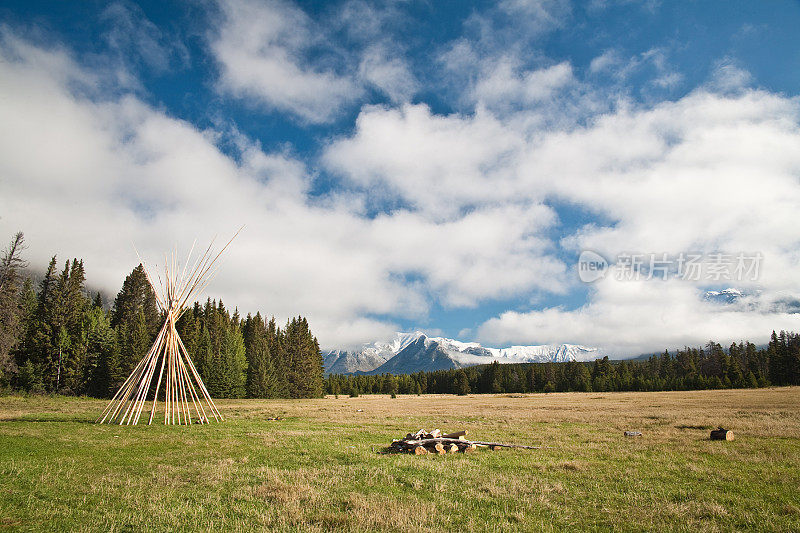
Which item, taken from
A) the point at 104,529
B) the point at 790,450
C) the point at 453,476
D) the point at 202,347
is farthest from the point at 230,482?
the point at 202,347

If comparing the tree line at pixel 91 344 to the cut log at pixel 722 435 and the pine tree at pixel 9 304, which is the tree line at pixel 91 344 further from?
the cut log at pixel 722 435

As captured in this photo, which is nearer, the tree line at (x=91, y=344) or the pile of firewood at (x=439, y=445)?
the pile of firewood at (x=439, y=445)

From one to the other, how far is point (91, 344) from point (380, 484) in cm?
5962

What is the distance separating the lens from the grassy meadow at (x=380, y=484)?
24.0 ft

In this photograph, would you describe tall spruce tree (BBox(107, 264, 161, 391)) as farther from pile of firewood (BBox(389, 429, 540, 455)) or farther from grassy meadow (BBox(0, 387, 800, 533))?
pile of firewood (BBox(389, 429, 540, 455))

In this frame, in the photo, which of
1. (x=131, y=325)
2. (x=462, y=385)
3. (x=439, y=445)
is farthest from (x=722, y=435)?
(x=462, y=385)

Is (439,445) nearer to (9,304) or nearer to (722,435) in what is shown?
(722,435)

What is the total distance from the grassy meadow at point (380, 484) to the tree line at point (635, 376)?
308 ft

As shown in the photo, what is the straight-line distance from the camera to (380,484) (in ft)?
32.9

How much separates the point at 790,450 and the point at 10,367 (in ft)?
179

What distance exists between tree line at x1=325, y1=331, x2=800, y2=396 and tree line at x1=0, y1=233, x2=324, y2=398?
4465 cm

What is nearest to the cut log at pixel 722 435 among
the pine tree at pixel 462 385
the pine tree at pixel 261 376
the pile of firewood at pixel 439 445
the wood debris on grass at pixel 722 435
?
the wood debris on grass at pixel 722 435

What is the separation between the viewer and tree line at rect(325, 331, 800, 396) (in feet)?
300

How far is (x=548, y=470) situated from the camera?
1168cm
